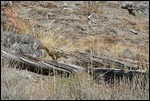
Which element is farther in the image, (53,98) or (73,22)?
(73,22)

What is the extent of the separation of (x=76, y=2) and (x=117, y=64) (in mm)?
8469

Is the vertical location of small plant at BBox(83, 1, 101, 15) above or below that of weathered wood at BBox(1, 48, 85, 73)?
above

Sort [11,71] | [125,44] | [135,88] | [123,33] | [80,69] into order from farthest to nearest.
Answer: [123,33] < [125,44] < [80,69] < [11,71] < [135,88]

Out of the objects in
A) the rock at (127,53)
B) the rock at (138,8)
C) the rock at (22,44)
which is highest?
the rock at (138,8)

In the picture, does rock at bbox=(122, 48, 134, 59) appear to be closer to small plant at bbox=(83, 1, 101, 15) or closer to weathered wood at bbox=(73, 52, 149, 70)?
weathered wood at bbox=(73, 52, 149, 70)

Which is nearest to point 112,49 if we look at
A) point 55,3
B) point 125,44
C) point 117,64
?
point 125,44

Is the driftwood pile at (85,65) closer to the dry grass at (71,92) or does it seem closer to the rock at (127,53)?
the dry grass at (71,92)

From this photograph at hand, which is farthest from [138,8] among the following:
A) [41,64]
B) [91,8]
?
[41,64]

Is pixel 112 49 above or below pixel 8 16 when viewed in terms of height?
below

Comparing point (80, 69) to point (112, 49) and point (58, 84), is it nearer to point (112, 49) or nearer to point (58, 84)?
point (58, 84)

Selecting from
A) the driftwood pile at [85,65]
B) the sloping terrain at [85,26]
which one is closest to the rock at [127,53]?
the sloping terrain at [85,26]

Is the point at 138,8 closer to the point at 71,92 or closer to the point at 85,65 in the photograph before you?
the point at 85,65

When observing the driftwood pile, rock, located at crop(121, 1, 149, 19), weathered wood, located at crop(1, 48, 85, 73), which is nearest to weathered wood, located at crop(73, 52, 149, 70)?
the driftwood pile

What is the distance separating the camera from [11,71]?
329 inches
